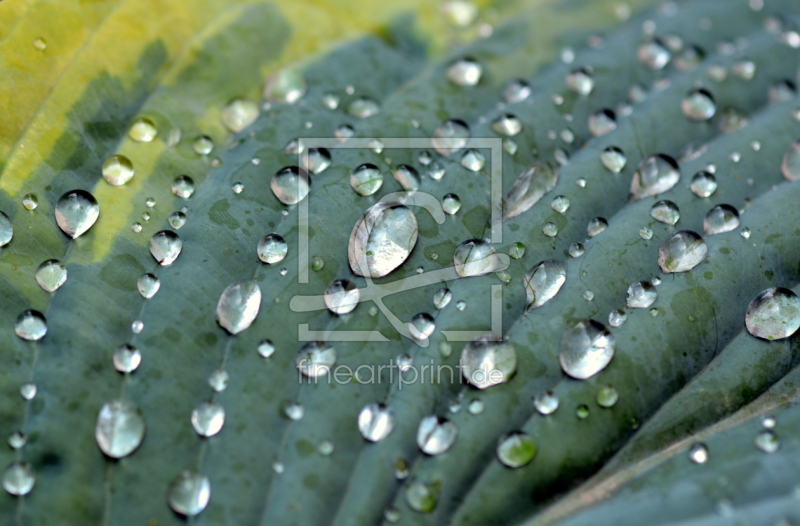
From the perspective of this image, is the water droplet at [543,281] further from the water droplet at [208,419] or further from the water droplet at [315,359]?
the water droplet at [208,419]

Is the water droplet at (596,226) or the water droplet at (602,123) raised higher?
the water droplet at (602,123)

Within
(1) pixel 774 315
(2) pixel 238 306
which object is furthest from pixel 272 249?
(1) pixel 774 315

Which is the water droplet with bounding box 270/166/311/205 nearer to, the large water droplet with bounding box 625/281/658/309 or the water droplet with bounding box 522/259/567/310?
the water droplet with bounding box 522/259/567/310

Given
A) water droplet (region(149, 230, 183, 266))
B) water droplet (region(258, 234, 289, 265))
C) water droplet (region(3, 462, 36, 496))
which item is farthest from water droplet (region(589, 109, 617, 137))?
water droplet (region(3, 462, 36, 496))

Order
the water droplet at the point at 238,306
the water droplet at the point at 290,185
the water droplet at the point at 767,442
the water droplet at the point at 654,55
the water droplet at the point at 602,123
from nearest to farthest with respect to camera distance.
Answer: the water droplet at the point at 767,442, the water droplet at the point at 238,306, the water droplet at the point at 290,185, the water droplet at the point at 602,123, the water droplet at the point at 654,55

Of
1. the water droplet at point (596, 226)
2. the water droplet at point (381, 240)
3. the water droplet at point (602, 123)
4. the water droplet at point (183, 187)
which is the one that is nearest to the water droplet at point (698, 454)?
the water droplet at point (596, 226)

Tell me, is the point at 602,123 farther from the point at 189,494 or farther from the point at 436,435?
the point at 189,494

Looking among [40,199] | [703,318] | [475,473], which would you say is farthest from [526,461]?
[40,199]
